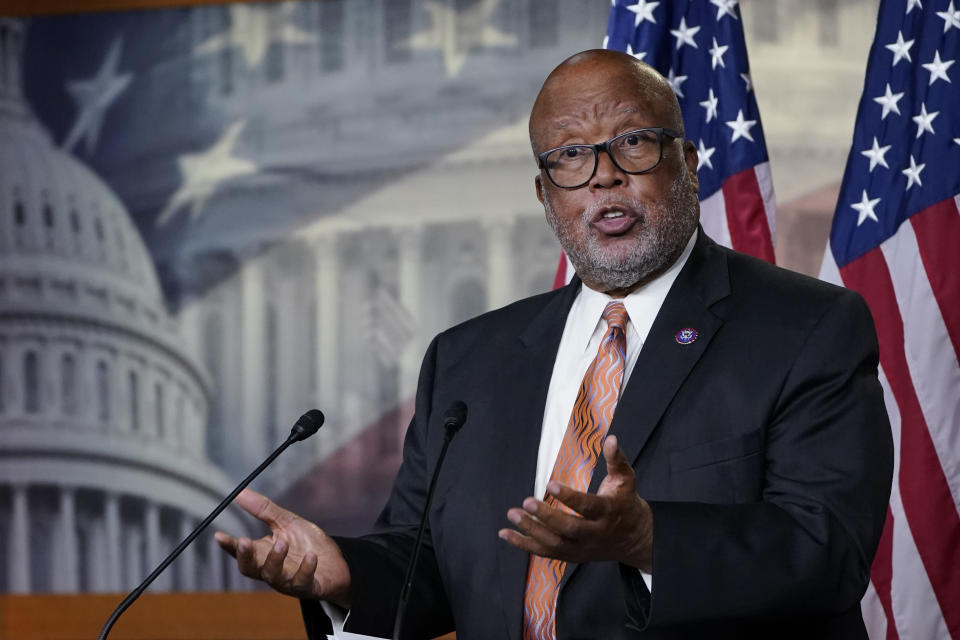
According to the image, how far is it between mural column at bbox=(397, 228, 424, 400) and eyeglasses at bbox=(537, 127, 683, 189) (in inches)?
89.2

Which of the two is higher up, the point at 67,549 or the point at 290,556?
the point at 290,556

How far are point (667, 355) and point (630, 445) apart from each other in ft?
0.57

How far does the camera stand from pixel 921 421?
2.70 m

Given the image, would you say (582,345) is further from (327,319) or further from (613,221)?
(327,319)

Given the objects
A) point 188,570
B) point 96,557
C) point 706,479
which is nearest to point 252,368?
point 188,570

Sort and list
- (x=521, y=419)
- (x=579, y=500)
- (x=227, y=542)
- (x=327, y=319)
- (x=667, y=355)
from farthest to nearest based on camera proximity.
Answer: (x=327, y=319)
(x=521, y=419)
(x=667, y=355)
(x=227, y=542)
(x=579, y=500)

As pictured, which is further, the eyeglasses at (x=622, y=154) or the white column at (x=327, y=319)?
the white column at (x=327, y=319)

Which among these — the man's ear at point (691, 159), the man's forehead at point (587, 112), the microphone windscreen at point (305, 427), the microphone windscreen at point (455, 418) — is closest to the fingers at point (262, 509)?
the microphone windscreen at point (305, 427)

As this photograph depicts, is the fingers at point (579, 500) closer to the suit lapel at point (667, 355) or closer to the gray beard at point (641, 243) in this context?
the suit lapel at point (667, 355)

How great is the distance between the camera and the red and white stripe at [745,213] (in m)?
2.89

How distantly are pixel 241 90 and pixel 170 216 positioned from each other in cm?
58

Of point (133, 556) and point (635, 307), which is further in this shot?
point (133, 556)

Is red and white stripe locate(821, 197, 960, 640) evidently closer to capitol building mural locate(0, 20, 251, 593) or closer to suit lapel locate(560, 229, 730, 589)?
suit lapel locate(560, 229, 730, 589)

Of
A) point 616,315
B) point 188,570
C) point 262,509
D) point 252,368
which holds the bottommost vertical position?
point 188,570
